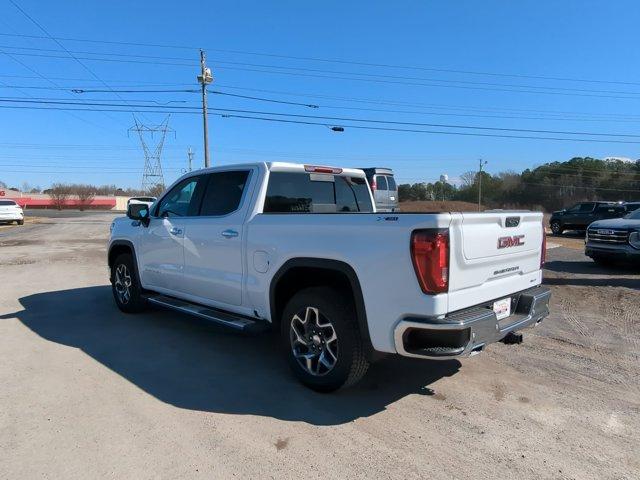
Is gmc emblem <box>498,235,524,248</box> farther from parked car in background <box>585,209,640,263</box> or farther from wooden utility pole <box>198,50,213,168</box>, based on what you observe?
wooden utility pole <box>198,50,213,168</box>

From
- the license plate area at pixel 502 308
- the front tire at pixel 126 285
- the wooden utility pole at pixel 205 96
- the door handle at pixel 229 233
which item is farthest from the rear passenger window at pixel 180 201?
the wooden utility pole at pixel 205 96

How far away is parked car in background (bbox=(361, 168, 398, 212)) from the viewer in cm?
2067

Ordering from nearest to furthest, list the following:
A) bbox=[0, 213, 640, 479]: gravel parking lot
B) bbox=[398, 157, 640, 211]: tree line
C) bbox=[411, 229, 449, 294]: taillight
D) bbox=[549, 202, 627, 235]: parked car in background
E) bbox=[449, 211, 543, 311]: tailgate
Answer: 1. bbox=[0, 213, 640, 479]: gravel parking lot
2. bbox=[411, 229, 449, 294]: taillight
3. bbox=[449, 211, 543, 311]: tailgate
4. bbox=[549, 202, 627, 235]: parked car in background
5. bbox=[398, 157, 640, 211]: tree line

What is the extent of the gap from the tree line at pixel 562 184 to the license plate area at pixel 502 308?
8001 cm

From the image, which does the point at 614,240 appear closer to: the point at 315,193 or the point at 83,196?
the point at 315,193

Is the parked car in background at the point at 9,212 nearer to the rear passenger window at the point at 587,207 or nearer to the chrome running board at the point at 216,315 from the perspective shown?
the chrome running board at the point at 216,315

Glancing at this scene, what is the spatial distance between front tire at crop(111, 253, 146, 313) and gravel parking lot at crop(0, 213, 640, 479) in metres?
0.41

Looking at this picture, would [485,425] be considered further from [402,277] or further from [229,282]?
[229,282]

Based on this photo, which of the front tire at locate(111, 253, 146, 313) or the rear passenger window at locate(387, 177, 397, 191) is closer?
the front tire at locate(111, 253, 146, 313)

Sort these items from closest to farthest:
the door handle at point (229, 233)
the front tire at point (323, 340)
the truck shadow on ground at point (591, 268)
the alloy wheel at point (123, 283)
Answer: the front tire at point (323, 340)
the door handle at point (229, 233)
the alloy wheel at point (123, 283)
the truck shadow on ground at point (591, 268)

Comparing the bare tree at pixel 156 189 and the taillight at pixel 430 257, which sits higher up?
the bare tree at pixel 156 189

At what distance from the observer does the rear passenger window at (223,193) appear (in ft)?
16.4

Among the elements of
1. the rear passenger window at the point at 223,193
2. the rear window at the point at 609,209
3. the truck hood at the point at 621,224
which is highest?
the rear passenger window at the point at 223,193

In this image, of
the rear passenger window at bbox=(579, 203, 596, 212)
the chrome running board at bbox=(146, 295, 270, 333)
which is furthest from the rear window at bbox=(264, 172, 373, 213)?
the rear passenger window at bbox=(579, 203, 596, 212)
